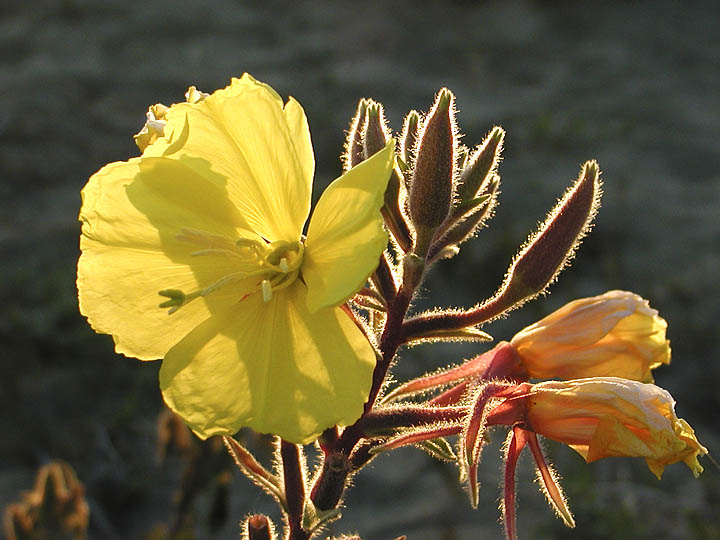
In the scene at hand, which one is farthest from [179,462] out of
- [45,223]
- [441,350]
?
[45,223]

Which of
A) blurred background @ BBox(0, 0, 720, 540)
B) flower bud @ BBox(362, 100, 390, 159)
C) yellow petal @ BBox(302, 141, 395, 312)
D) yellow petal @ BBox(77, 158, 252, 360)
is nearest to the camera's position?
yellow petal @ BBox(302, 141, 395, 312)

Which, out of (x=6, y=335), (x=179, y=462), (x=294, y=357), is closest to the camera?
(x=294, y=357)

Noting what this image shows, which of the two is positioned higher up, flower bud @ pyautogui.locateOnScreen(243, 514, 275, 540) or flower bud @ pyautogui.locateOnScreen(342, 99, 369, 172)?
flower bud @ pyautogui.locateOnScreen(342, 99, 369, 172)

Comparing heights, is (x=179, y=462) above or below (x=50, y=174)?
below

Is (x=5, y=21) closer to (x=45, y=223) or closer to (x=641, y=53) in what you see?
(x=45, y=223)

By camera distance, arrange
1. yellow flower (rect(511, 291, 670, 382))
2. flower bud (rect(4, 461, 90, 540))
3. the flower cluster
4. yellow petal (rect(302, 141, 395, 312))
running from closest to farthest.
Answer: yellow petal (rect(302, 141, 395, 312))
the flower cluster
yellow flower (rect(511, 291, 670, 382))
flower bud (rect(4, 461, 90, 540))

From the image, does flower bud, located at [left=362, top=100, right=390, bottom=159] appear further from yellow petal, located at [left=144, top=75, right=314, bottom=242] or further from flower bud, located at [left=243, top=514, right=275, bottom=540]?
flower bud, located at [left=243, top=514, right=275, bottom=540]

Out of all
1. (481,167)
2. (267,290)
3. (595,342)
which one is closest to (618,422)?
(595,342)

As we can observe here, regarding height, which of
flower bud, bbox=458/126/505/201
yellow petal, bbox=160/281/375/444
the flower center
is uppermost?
flower bud, bbox=458/126/505/201

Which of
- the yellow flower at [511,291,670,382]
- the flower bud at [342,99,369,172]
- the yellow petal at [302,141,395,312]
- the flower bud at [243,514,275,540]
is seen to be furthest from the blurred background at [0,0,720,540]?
the yellow petal at [302,141,395,312]
